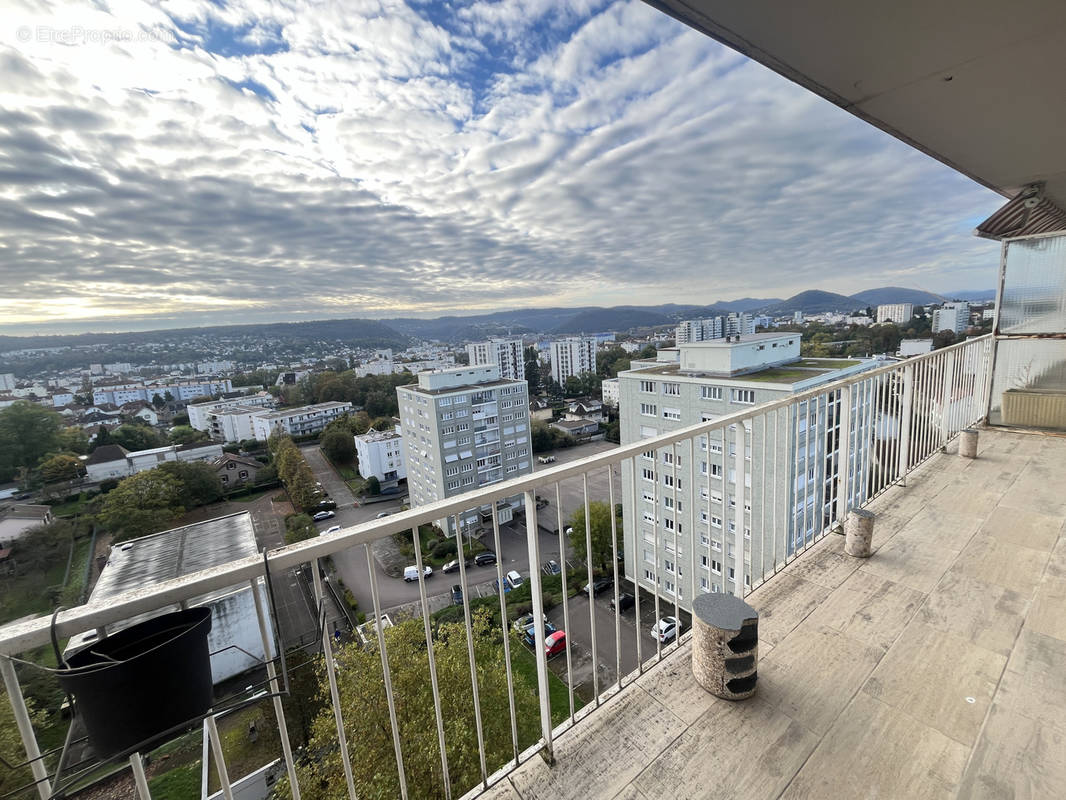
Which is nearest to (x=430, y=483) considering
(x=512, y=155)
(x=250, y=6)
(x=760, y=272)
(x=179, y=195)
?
(x=512, y=155)

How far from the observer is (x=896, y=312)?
2611cm

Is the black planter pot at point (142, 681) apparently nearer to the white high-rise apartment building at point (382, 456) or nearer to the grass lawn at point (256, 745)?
the grass lawn at point (256, 745)

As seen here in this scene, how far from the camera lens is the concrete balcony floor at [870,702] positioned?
139 cm

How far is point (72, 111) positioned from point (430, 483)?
17.8 metres

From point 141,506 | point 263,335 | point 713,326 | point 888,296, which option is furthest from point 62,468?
point 888,296

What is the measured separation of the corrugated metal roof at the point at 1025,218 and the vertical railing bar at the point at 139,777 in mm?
6489

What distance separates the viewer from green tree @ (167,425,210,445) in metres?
28.2

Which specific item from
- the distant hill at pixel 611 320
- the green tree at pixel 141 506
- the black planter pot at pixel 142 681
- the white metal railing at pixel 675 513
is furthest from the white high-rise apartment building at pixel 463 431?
the distant hill at pixel 611 320

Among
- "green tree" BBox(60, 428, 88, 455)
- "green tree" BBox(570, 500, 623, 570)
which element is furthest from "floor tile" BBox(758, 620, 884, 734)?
"green tree" BBox(60, 428, 88, 455)

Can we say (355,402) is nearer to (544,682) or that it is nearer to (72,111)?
(72,111)

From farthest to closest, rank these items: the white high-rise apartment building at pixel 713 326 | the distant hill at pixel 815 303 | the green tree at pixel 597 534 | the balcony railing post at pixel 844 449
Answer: the white high-rise apartment building at pixel 713 326 < the distant hill at pixel 815 303 < the green tree at pixel 597 534 < the balcony railing post at pixel 844 449

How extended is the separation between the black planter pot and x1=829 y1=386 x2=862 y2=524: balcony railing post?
11.2 ft

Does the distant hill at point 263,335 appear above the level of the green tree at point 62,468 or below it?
above

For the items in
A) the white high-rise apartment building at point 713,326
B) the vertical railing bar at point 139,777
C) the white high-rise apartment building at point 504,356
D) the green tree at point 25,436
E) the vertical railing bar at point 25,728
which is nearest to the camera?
the vertical railing bar at point 25,728
